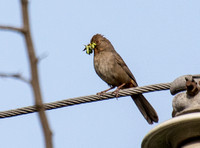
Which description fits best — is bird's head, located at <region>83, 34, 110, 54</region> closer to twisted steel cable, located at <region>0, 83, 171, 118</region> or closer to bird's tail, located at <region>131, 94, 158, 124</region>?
bird's tail, located at <region>131, 94, 158, 124</region>

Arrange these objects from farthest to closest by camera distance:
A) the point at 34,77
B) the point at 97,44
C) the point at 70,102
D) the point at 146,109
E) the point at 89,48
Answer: the point at 97,44, the point at 89,48, the point at 146,109, the point at 70,102, the point at 34,77

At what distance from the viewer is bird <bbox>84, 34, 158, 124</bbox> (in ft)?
27.1

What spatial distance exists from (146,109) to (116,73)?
1.02 metres

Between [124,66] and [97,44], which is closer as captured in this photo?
[124,66]

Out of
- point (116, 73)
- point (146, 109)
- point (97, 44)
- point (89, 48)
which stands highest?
point (97, 44)

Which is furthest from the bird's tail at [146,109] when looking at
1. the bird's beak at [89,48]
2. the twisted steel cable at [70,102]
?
the twisted steel cable at [70,102]

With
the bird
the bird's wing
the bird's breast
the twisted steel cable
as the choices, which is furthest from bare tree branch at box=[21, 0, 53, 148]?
the bird's wing

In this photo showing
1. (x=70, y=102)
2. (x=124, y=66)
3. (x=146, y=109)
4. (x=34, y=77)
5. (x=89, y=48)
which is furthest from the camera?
(x=89, y=48)

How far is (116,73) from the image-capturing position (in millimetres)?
8555

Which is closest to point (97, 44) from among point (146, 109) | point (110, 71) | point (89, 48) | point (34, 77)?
point (89, 48)

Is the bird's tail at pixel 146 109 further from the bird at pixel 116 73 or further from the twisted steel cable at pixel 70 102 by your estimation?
the twisted steel cable at pixel 70 102

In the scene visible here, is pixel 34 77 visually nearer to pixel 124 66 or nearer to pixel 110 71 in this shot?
pixel 110 71

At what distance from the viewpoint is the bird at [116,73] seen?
8273 millimetres

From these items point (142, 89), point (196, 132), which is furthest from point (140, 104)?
point (196, 132)
